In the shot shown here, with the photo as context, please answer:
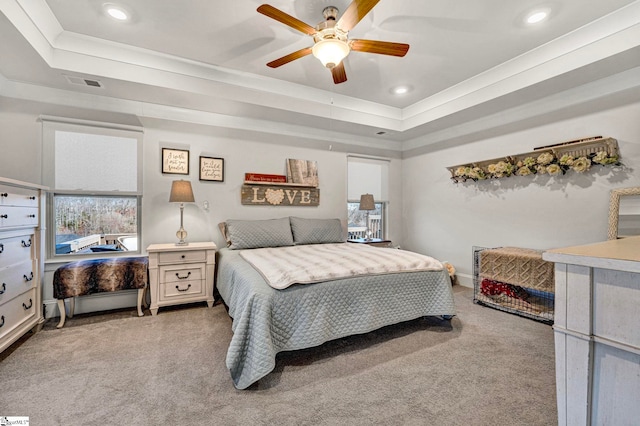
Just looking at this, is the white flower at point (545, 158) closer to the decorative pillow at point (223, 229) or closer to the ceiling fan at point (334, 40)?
the ceiling fan at point (334, 40)

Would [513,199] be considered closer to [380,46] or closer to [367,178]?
[367,178]

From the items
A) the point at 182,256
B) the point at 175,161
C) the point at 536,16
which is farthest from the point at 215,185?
the point at 536,16

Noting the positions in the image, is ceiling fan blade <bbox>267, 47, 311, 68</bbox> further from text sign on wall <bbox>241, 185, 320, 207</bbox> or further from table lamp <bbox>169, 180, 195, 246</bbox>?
text sign on wall <bbox>241, 185, 320, 207</bbox>

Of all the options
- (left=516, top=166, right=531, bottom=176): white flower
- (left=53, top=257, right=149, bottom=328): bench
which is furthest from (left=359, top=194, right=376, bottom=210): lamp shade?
(left=53, top=257, right=149, bottom=328): bench

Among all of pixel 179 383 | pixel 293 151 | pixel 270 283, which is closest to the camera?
pixel 179 383

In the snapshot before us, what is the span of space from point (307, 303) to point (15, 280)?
2.33 meters

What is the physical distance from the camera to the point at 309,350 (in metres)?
2.29

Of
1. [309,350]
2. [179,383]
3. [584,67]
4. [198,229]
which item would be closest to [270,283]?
[309,350]

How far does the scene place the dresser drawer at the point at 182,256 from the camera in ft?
10.0

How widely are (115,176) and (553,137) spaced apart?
5.06 meters

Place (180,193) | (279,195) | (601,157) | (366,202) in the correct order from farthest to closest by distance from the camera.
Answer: (366,202) < (279,195) < (180,193) < (601,157)

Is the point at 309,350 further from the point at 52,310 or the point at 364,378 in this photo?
the point at 52,310

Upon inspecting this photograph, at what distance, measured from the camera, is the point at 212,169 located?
3.80 meters

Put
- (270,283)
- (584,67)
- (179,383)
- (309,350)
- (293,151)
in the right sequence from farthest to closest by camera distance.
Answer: (293,151) → (584,67) → (309,350) → (270,283) → (179,383)
